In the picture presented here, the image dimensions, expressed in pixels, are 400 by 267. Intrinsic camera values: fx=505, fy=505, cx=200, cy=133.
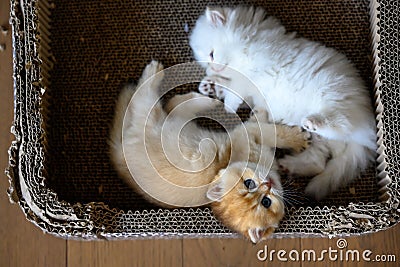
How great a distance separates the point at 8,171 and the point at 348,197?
918 mm

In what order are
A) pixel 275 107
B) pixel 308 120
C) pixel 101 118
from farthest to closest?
pixel 101 118 → pixel 275 107 → pixel 308 120

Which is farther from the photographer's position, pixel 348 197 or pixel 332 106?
pixel 348 197

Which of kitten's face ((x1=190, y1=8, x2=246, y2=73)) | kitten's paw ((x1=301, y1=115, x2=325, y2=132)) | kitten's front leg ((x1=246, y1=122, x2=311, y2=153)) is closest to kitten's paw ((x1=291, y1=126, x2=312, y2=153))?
kitten's front leg ((x1=246, y1=122, x2=311, y2=153))

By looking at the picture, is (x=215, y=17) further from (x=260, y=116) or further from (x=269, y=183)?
(x=269, y=183)

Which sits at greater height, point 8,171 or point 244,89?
point 244,89

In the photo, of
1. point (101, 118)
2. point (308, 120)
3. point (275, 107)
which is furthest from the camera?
point (101, 118)

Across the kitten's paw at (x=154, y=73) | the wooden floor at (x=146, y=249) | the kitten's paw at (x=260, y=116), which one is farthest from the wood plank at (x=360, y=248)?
the kitten's paw at (x=154, y=73)

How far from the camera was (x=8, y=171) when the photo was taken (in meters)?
1.31

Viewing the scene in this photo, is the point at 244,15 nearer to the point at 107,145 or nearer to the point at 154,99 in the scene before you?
the point at 154,99

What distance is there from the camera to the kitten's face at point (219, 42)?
1347 millimetres

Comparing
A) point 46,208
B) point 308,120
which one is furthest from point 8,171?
point 308,120

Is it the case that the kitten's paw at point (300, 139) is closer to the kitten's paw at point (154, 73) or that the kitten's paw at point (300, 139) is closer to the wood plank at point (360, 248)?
the wood plank at point (360, 248)

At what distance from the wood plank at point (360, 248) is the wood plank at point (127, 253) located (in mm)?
389

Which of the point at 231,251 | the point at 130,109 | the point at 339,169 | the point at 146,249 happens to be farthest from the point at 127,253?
the point at 339,169
